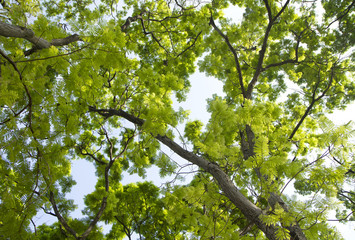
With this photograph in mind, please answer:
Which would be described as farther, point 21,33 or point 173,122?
point 173,122

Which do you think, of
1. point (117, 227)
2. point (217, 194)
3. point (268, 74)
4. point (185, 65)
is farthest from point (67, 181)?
point (268, 74)

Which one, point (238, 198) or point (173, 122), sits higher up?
point (173, 122)

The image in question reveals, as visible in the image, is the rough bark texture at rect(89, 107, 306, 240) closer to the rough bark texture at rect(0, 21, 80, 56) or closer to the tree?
the tree

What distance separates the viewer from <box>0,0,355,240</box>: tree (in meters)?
2.07

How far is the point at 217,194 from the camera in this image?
98.0 inches

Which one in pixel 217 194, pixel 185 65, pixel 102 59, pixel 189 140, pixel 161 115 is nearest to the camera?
pixel 102 59

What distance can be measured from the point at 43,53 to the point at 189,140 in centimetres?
406

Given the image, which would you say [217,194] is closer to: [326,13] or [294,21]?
[294,21]

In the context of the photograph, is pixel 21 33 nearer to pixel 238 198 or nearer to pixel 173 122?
pixel 173 122

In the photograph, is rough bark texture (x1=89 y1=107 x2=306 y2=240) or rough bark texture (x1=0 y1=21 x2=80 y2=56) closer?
A: rough bark texture (x1=0 y1=21 x2=80 y2=56)

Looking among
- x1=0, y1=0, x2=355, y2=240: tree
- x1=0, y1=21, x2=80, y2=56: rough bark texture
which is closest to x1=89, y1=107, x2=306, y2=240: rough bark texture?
x1=0, y1=0, x2=355, y2=240: tree

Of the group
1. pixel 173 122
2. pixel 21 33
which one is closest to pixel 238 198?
pixel 173 122

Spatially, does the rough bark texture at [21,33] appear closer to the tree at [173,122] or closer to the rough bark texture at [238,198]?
the tree at [173,122]

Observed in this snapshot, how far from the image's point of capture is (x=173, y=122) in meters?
3.29
